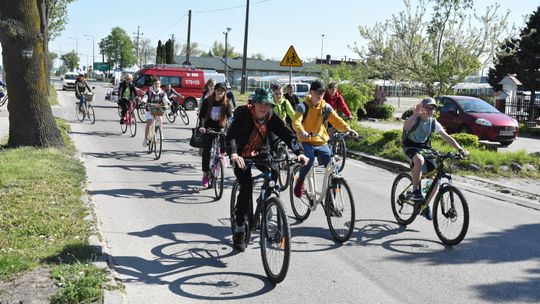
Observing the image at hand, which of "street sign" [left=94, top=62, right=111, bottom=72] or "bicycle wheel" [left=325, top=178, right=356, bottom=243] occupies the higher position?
"street sign" [left=94, top=62, right=111, bottom=72]

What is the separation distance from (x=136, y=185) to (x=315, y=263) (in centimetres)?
478

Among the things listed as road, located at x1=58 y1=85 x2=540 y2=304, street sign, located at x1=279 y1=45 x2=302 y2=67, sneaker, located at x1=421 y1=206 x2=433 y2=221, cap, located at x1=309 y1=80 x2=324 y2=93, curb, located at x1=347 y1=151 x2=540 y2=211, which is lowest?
road, located at x1=58 y1=85 x2=540 y2=304

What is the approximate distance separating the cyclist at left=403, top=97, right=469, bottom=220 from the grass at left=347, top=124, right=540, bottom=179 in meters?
5.08

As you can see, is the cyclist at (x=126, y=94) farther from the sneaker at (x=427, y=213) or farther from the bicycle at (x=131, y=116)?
the sneaker at (x=427, y=213)

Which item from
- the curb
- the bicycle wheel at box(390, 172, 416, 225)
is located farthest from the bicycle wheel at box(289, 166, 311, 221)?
the curb

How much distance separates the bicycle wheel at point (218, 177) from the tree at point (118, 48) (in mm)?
106742

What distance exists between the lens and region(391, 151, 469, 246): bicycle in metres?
6.39

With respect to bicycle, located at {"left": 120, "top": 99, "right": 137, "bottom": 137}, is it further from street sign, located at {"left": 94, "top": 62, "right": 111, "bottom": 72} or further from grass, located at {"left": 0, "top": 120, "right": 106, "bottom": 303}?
street sign, located at {"left": 94, "top": 62, "right": 111, "bottom": 72}

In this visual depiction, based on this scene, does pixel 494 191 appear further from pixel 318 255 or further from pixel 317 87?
pixel 318 255

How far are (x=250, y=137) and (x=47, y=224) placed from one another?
2.50 m

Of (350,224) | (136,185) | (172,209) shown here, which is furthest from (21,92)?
(350,224)

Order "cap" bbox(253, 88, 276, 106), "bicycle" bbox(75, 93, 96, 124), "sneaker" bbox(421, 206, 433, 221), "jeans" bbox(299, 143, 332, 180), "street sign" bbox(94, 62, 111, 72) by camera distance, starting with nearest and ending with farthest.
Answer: "cap" bbox(253, 88, 276, 106) < "sneaker" bbox(421, 206, 433, 221) < "jeans" bbox(299, 143, 332, 180) < "bicycle" bbox(75, 93, 96, 124) < "street sign" bbox(94, 62, 111, 72)

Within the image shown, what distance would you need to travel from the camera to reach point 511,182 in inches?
440

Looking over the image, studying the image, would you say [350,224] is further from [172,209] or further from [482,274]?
[172,209]
